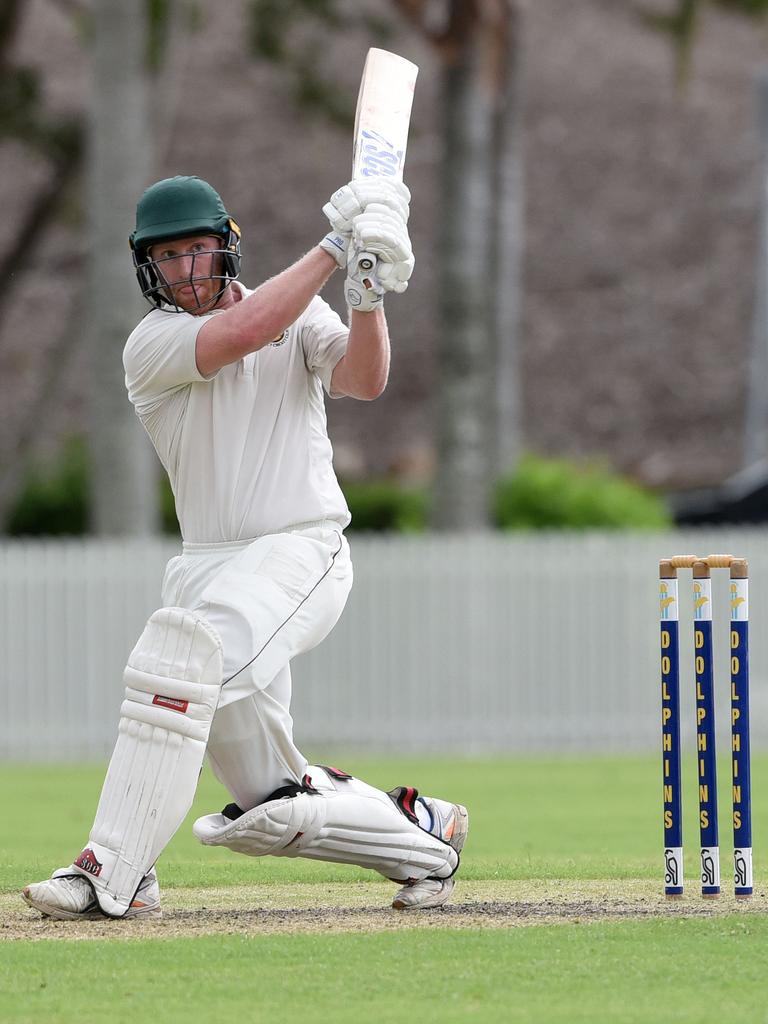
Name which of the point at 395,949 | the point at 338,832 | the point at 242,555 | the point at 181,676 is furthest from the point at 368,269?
the point at 395,949

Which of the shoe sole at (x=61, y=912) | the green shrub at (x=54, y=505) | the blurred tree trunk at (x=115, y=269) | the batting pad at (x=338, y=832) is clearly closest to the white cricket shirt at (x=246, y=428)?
the batting pad at (x=338, y=832)

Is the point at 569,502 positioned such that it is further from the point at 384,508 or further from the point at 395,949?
the point at 395,949

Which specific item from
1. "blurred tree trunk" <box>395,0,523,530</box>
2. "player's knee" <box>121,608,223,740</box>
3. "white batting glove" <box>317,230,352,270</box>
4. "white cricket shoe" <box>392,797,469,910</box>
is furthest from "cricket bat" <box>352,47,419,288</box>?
"blurred tree trunk" <box>395,0,523,530</box>

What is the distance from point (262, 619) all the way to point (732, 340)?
3890 cm

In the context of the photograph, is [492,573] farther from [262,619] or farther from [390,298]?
[390,298]

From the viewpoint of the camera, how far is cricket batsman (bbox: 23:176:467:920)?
505 centimetres

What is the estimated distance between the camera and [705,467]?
3731 centimetres

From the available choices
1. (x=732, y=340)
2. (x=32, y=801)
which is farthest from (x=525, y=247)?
(x=32, y=801)

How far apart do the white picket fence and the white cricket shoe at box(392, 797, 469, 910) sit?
30.7 ft

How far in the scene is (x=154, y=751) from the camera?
16.7 feet

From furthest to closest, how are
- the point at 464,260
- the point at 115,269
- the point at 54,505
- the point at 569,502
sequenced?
the point at 54,505 → the point at 569,502 → the point at 464,260 → the point at 115,269

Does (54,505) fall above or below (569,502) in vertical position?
below

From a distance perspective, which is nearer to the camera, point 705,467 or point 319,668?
point 319,668

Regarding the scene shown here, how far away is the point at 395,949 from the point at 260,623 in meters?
0.93
